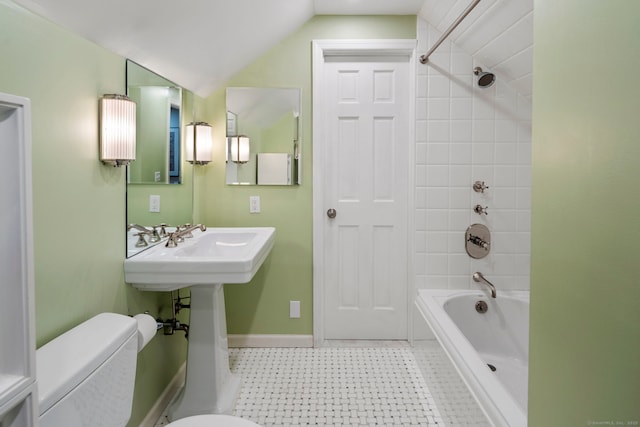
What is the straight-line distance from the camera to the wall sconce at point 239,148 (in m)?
2.55

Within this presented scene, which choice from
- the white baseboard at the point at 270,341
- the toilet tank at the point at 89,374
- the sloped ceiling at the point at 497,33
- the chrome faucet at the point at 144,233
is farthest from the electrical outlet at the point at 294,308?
the sloped ceiling at the point at 497,33

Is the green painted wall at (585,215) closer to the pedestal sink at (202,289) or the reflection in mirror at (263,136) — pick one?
the pedestal sink at (202,289)

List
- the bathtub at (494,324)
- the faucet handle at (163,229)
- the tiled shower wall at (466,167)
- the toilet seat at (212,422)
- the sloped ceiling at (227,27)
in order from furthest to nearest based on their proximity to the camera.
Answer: the tiled shower wall at (466,167)
the bathtub at (494,324)
the faucet handle at (163,229)
the sloped ceiling at (227,27)
the toilet seat at (212,422)

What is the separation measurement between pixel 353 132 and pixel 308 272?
41.2 inches

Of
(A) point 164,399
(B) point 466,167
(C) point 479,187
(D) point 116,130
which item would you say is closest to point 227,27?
(D) point 116,130

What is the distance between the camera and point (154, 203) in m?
1.88

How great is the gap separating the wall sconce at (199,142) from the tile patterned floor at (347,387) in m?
1.35

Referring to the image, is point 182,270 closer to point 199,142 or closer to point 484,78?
point 199,142

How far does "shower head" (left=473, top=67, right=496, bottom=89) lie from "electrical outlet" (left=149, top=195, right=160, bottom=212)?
207 centimetres

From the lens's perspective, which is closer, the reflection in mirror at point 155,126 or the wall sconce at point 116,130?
the wall sconce at point 116,130

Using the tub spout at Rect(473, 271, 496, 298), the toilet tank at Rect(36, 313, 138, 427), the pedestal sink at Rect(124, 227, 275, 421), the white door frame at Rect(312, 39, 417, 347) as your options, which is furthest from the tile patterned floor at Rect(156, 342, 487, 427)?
the toilet tank at Rect(36, 313, 138, 427)

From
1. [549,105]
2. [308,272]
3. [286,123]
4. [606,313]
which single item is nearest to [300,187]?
[286,123]

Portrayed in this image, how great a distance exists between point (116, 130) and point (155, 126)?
1.60 feet

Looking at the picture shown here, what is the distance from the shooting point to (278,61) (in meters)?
2.54
